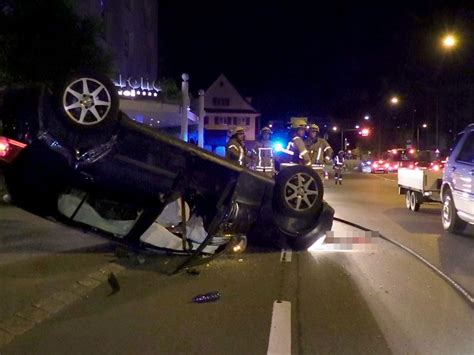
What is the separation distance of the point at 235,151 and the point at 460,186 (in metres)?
4.05

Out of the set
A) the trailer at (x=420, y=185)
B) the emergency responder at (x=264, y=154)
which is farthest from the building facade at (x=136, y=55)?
the trailer at (x=420, y=185)

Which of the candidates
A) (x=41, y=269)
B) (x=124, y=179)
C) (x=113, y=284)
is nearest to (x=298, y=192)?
(x=124, y=179)

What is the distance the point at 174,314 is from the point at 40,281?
208 centimetres

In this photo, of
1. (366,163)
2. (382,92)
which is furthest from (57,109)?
(382,92)

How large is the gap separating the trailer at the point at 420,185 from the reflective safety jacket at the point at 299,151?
3.50m

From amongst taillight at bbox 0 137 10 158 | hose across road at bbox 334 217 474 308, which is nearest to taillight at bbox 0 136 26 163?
taillight at bbox 0 137 10 158

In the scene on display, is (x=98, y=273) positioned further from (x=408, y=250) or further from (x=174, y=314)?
(x=408, y=250)

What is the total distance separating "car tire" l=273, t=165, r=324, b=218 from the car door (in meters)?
3.80

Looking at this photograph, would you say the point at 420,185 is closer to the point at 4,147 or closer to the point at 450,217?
the point at 450,217

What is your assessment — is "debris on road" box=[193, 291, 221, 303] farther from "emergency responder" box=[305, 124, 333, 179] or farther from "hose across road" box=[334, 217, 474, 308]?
"emergency responder" box=[305, 124, 333, 179]

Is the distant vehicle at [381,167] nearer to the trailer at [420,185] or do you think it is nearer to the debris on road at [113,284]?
the trailer at [420,185]

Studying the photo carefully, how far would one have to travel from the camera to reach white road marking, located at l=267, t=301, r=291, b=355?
17.9ft

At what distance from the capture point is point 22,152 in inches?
279

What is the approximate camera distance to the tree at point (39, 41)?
637 inches
